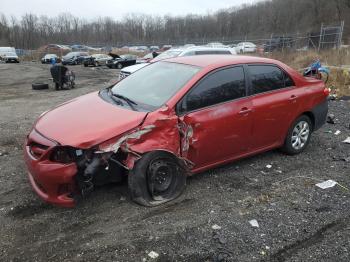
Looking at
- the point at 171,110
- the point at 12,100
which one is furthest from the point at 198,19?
the point at 171,110

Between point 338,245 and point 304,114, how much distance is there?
2856 millimetres

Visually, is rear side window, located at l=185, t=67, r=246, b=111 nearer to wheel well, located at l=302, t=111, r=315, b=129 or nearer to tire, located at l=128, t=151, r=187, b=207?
tire, located at l=128, t=151, r=187, b=207

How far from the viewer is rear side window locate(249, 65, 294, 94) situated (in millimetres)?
→ 5340

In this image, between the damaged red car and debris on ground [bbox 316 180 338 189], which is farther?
debris on ground [bbox 316 180 338 189]

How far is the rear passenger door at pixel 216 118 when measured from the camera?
4.55 meters

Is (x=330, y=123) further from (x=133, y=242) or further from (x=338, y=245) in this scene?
(x=133, y=242)

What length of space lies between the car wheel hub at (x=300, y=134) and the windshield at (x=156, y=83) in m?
2.17

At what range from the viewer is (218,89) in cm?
491

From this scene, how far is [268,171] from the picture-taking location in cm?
550

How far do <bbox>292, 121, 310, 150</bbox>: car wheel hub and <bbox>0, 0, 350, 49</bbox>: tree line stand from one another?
5590cm

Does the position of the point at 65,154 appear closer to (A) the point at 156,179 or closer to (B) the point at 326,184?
(A) the point at 156,179

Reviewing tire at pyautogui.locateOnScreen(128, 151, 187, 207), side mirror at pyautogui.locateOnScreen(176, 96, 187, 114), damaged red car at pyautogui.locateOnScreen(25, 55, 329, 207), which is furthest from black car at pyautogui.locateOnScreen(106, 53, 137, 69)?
tire at pyautogui.locateOnScreen(128, 151, 187, 207)

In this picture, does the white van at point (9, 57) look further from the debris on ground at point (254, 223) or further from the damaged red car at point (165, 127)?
the debris on ground at point (254, 223)

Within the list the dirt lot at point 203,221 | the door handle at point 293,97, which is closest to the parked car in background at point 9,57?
the dirt lot at point 203,221
